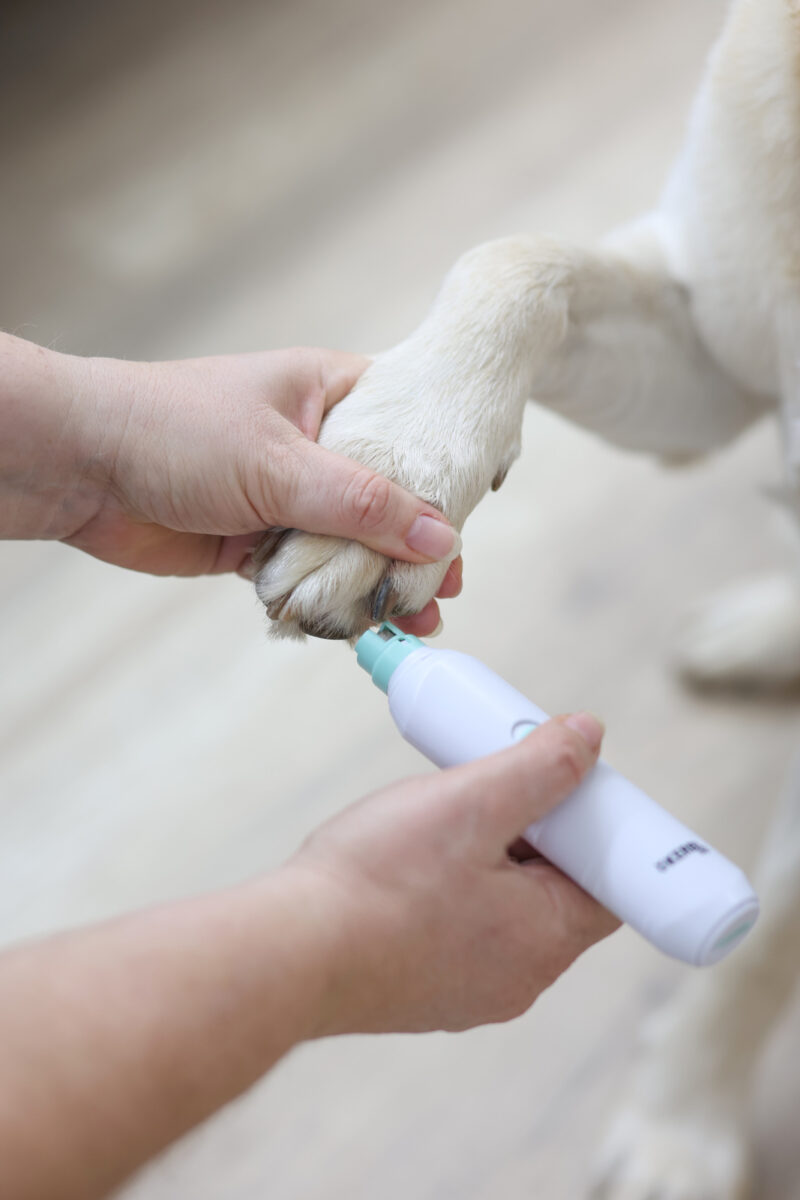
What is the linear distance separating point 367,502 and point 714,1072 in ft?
2.62

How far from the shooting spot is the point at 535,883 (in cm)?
65

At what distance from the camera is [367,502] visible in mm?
710

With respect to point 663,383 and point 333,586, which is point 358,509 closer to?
point 333,586

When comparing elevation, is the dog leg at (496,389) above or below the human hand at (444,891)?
above

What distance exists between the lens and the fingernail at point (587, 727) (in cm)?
64

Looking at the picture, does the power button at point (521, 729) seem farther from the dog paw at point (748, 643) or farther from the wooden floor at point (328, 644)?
the dog paw at point (748, 643)

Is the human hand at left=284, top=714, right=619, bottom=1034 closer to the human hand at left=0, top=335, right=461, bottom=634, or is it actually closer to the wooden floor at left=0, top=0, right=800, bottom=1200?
the human hand at left=0, top=335, right=461, bottom=634

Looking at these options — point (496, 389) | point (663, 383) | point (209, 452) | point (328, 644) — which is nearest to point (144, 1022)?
point (209, 452)

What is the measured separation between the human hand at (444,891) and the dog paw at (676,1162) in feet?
2.10

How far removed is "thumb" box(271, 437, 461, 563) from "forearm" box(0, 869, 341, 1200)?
0.78ft

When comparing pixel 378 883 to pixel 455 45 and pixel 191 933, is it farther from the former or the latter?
pixel 455 45

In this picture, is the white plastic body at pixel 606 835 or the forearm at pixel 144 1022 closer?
the forearm at pixel 144 1022

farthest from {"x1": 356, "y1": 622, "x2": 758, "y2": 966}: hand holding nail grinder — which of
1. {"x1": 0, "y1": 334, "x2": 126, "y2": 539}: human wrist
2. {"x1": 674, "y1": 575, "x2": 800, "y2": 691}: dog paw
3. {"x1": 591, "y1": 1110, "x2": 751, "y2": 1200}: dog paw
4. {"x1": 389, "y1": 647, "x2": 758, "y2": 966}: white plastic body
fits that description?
{"x1": 674, "y1": 575, "x2": 800, "y2": 691}: dog paw

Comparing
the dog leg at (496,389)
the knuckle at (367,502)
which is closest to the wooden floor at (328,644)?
the dog leg at (496,389)
